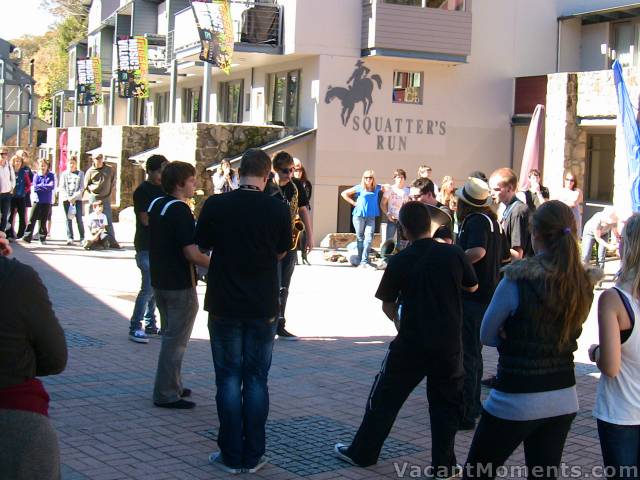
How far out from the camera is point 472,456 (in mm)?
4297

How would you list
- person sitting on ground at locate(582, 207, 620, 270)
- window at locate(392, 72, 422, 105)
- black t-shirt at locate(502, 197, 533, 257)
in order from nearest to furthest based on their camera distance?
black t-shirt at locate(502, 197, 533, 257) → person sitting on ground at locate(582, 207, 620, 270) → window at locate(392, 72, 422, 105)

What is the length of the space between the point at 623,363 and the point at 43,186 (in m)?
16.5

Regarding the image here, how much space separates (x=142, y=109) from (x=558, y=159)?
2490cm

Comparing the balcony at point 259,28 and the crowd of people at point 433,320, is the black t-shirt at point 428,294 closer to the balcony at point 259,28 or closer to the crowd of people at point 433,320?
the crowd of people at point 433,320

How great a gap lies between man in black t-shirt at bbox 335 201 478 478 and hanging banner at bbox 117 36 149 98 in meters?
28.0

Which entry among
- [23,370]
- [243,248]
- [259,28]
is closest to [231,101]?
[259,28]

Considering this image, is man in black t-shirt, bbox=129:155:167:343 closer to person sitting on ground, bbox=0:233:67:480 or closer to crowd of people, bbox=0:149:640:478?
crowd of people, bbox=0:149:640:478

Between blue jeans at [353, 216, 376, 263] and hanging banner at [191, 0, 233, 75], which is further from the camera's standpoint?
hanging banner at [191, 0, 233, 75]

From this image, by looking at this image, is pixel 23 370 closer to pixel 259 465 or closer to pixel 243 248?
pixel 243 248

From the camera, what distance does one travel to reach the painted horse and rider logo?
2333cm

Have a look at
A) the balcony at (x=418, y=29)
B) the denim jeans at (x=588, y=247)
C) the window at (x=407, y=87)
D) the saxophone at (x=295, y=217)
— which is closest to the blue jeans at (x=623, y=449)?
the saxophone at (x=295, y=217)

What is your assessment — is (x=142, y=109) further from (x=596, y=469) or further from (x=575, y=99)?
(x=596, y=469)

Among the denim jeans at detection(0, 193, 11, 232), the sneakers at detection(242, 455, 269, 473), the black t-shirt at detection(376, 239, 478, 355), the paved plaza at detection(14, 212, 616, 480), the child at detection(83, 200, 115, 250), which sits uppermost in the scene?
Result: the black t-shirt at detection(376, 239, 478, 355)

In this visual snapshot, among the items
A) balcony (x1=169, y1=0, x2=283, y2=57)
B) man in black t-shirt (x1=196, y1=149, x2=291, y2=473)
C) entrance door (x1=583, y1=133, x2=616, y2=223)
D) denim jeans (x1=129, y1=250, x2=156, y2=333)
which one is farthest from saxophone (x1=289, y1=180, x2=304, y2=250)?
entrance door (x1=583, y1=133, x2=616, y2=223)
